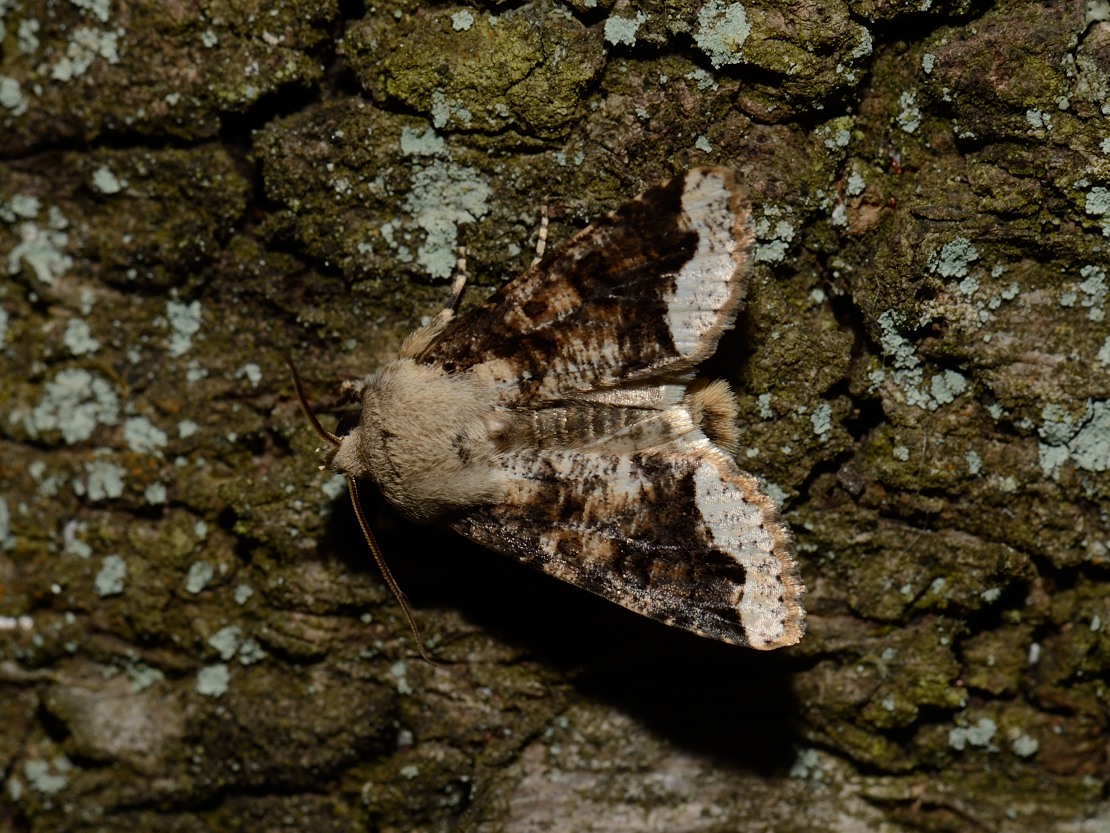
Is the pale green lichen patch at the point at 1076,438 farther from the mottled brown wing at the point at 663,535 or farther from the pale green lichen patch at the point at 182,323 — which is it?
the pale green lichen patch at the point at 182,323

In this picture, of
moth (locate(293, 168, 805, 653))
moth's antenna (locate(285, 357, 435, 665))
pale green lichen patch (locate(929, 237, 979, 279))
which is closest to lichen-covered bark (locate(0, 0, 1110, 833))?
pale green lichen patch (locate(929, 237, 979, 279))

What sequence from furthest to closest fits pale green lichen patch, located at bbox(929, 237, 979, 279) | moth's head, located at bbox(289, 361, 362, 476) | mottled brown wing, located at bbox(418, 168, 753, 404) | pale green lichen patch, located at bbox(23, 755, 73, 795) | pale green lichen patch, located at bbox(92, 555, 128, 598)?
1. pale green lichen patch, located at bbox(23, 755, 73, 795)
2. pale green lichen patch, located at bbox(92, 555, 128, 598)
3. moth's head, located at bbox(289, 361, 362, 476)
4. pale green lichen patch, located at bbox(929, 237, 979, 279)
5. mottled brown wing, located at bbox(418, 168, 753, 404)

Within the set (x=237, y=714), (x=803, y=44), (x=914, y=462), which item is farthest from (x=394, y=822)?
(x=803, y=44)

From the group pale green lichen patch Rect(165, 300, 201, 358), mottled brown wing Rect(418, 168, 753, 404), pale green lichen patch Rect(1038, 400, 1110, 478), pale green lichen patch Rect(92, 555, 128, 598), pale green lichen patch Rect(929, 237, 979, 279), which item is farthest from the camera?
pale green lichen patch Rect(92, 555, 128, 598)

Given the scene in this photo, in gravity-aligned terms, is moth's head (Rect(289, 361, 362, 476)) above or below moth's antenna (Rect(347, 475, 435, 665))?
above

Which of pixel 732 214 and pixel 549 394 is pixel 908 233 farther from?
pixel 549 394

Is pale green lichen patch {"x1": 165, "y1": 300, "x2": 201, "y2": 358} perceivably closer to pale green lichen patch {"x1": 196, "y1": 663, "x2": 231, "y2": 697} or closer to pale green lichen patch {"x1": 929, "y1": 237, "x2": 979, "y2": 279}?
pale green lichen patch {"x1": 196, "y1": 663, "x2": 231, "y2": 697}

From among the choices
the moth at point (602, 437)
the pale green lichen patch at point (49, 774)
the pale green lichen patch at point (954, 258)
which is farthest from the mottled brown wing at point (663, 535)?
the pale green lichen patch at point (49, 774)
